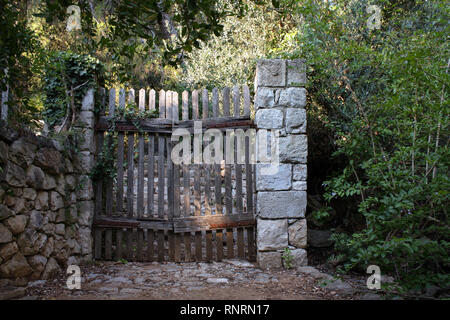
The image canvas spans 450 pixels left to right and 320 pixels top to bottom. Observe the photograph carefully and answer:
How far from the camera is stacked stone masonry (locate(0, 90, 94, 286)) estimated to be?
2588 mm

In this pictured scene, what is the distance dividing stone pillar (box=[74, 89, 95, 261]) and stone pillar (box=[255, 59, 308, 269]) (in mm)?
1903

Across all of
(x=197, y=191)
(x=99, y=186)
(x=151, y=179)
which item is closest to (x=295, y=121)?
(x=197, y=191)

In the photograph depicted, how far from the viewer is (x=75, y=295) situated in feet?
8.74

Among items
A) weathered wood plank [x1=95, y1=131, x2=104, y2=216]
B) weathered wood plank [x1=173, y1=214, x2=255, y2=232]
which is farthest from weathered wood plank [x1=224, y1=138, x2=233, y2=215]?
weathered wood plank [x1=95, y1=131, x2=104, y2=216]

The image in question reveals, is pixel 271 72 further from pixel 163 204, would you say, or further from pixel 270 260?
pixel 270 260

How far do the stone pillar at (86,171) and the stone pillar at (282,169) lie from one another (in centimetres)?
190

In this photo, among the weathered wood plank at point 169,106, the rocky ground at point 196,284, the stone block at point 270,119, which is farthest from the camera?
Answer: the weathered wood plank at point 169,106

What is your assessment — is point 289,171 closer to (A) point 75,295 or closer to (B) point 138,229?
(B) point 138,229

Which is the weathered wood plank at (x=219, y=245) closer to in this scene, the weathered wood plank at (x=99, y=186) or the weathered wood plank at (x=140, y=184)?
the weathered wood plank at (x=140, y=184)

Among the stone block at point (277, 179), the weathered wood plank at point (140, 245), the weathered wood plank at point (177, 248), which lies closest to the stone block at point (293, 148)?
the stone block at point (277, 179)

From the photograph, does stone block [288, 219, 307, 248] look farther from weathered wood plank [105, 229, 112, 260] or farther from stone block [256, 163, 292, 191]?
weathered wood plank [105, 229, 112, 260]

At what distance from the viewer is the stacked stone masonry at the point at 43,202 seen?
2.59m

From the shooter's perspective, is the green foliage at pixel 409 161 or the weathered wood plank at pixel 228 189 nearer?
the green foliage at pixel 409 161
